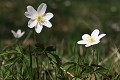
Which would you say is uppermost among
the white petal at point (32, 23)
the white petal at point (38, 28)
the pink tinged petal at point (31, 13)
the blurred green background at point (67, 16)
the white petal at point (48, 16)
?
the blurred green background at point (67, 16)

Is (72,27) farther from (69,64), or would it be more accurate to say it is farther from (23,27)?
(69,64)

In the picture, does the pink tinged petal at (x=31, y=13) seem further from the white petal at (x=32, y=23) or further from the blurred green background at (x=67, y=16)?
the blurred green background at (x=67, y=16)

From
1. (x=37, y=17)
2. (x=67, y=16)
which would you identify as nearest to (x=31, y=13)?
(x=37, y=17)

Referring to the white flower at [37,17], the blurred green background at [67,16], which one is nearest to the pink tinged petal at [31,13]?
the white flower at [37,17]

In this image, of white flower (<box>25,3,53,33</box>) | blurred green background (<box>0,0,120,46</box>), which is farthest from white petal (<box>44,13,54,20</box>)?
blurred green background (<box>0,0,120,46</box>)

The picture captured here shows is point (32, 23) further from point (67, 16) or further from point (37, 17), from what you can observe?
point (67, 16)

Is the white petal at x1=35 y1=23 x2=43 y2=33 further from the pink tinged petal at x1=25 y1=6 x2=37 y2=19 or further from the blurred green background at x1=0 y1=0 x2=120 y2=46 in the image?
the blurred green background at x1=0 y1=0 x2=120 y2=46

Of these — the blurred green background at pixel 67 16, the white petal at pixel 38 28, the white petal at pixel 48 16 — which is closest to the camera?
the white petal at pixel 38 28

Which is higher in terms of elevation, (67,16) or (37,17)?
(67,16)
